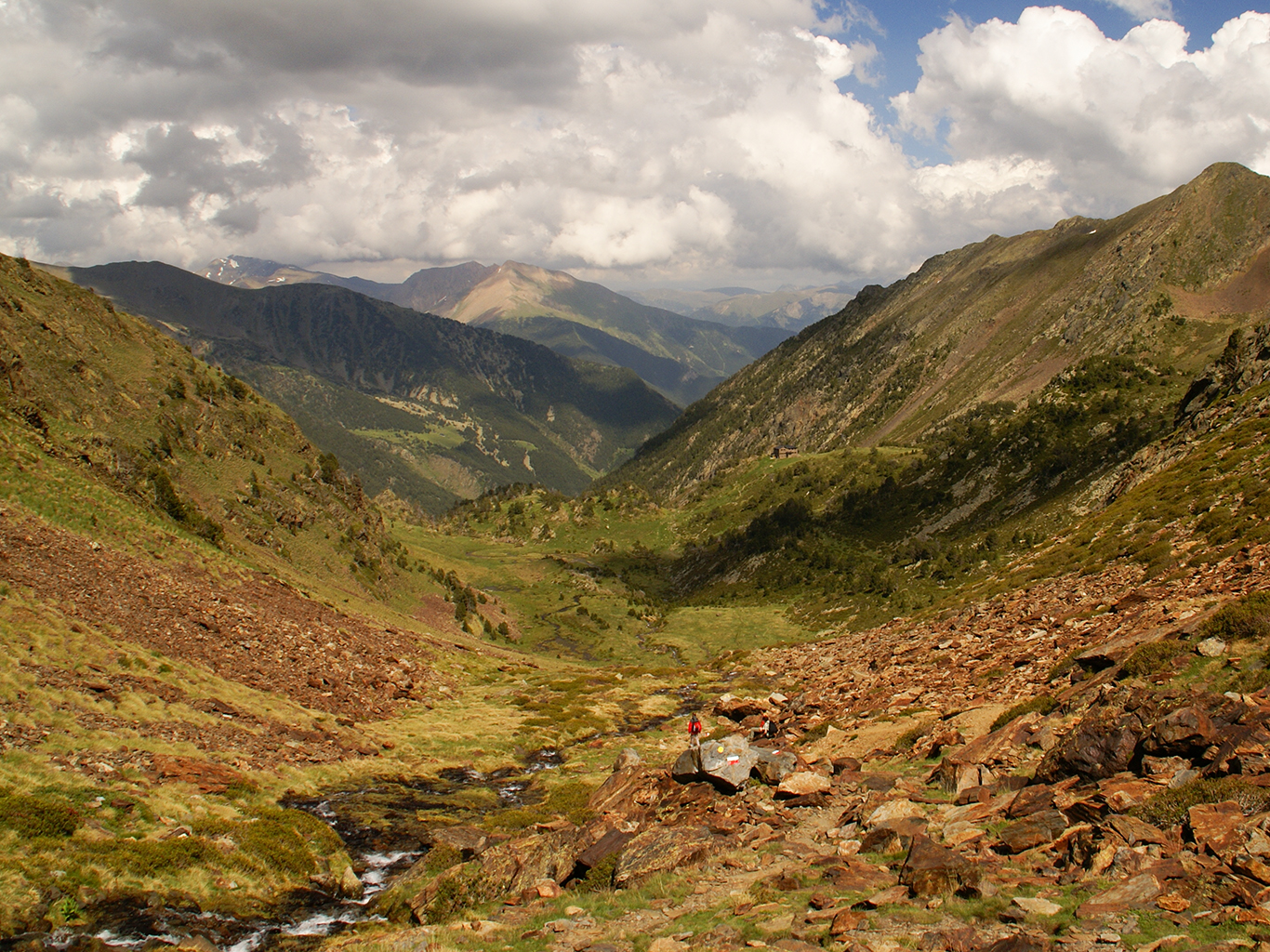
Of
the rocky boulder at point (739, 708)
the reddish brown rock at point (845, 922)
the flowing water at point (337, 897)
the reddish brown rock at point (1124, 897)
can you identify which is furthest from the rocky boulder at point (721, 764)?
the rocky boulder at point (739, 708)

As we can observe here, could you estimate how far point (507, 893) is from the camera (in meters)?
24.2

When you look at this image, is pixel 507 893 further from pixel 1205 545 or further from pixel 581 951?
pixel 1205 545

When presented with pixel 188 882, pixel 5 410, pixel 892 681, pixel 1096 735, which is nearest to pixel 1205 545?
pixel 892 681

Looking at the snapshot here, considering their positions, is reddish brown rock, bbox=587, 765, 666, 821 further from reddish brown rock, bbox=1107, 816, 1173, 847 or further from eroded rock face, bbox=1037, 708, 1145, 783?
reddish brown rock, bbox=1107, 816, 1173, 847

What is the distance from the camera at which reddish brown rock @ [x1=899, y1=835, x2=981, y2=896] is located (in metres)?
16.1

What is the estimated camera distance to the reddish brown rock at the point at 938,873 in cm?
1606

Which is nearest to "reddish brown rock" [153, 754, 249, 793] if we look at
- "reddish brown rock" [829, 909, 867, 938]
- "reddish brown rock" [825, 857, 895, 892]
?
"reddish brown rock" [825, 857, 895, 892]

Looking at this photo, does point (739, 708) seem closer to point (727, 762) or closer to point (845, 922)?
point (727, 762)

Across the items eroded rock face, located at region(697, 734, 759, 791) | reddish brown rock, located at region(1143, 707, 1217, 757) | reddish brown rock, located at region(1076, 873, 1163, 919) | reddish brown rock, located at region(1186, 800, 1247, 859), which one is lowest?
eroded rock face, located at region(697, 734, 759, 791)

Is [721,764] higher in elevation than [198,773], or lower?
higher

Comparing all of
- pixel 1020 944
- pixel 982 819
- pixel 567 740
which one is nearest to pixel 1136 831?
pixel 982 819

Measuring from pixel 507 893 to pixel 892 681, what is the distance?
28.9 meters

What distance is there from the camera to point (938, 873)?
16375mm

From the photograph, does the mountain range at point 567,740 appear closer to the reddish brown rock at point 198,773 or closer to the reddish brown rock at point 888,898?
the reddish brown rock at point 198,773
